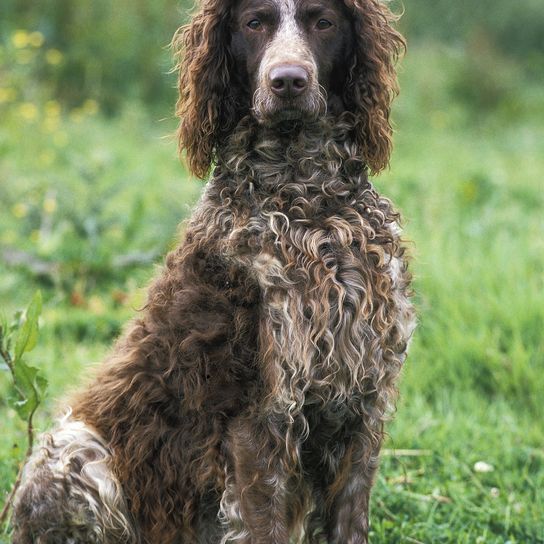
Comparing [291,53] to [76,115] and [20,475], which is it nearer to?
[20,475]

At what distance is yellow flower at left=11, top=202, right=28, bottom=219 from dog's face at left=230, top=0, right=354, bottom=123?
13.6ft

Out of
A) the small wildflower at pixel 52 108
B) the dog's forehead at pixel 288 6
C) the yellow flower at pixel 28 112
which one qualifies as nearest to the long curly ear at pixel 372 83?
the dog's forehead at pixel 288 6

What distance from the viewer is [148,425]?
11.9ft

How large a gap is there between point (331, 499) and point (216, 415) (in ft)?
1.79

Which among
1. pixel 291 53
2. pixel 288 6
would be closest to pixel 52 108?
pixel 288 6

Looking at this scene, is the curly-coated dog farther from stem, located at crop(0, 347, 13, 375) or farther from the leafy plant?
stem, located at crop(0, 347, 13, 375)

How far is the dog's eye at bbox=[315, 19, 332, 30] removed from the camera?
349 centimetres

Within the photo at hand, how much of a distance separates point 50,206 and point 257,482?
439 centimetres

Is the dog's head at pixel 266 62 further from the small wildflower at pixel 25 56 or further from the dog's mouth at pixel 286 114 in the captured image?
the small wildflower at pixel 25 56

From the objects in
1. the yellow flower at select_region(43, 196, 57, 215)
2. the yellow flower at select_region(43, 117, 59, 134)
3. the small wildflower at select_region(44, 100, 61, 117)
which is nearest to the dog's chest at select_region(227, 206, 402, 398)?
the yellow flower at select_region(43, 196, 57, 215)

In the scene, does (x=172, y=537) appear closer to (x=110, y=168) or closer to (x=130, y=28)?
(x=110, y=168)

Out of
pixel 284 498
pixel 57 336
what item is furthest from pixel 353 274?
pixel 57 336

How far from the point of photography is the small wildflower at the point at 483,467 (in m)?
4.62

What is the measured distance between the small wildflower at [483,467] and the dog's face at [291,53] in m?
1.92
